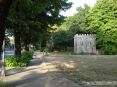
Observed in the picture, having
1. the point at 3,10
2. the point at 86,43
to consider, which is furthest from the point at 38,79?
the point at 86,43

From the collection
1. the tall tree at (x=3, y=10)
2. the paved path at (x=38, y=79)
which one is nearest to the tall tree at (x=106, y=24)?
the paved path at (x=38, y=79)

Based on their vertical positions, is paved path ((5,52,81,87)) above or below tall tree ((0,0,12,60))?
below

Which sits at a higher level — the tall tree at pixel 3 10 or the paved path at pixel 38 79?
the tall tree at pixel 3 10

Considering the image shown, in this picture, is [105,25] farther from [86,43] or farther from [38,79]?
[38,79]

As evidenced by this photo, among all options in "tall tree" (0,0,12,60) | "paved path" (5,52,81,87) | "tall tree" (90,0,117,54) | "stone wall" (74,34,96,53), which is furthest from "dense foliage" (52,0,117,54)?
"tall tree" (0,0,12,60)

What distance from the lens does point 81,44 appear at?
71.9 meters

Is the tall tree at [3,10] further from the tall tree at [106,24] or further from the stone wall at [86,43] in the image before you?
the stone wall at [86,43]

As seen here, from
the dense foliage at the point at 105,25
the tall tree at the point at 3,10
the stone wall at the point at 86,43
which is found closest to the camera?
the tall tree at the point at 3,10

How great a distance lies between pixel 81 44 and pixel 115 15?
958cm

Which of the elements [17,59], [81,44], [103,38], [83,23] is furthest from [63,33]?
[17,59]

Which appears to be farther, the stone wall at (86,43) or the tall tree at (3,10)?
the stone wall at (86,43)

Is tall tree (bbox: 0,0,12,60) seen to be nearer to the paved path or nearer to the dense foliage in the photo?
the paved path

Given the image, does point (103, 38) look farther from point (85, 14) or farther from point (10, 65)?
point (10, 65)

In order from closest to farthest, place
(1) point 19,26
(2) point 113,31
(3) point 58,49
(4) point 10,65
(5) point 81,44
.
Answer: (1) point 19,26 < (4) point 10,65 < (2) point 113,31 < (5) point 81,44 < (3) point 58,49
